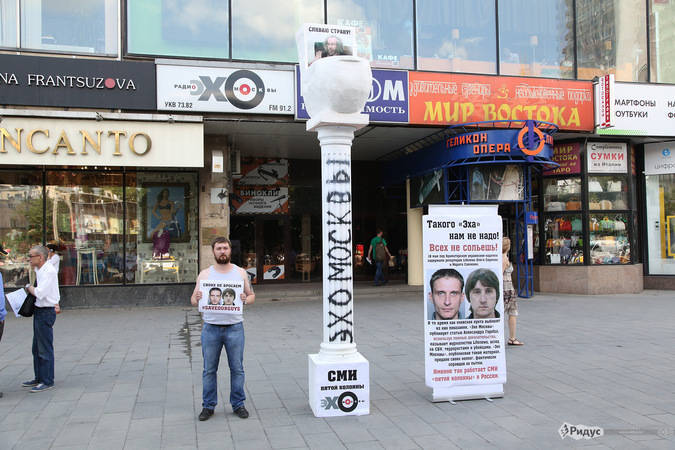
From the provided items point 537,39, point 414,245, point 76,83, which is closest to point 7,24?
point 76,83

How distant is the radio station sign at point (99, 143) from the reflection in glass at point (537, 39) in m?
8.02

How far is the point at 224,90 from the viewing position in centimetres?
1212

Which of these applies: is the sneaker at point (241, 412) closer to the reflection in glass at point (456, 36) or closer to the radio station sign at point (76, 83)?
the radio station sign at point (76, 83)

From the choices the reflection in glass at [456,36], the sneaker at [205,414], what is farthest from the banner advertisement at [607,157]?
the sneaker at [205,414]

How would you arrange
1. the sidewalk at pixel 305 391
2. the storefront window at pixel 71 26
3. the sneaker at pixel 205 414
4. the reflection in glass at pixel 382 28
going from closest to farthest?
the sidewalk at pixel 305 391 → the sneaker at pixel 205 414 → the storefront window at pixel 71 26 → the reflection in glass at pixel 382 28

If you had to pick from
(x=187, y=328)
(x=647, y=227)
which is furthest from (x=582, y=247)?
(x=187, y=328)

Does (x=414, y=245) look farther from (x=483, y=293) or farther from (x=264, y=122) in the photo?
(x=483, y=293)

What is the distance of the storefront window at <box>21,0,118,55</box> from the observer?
38.6 feet

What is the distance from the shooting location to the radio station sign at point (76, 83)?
1121 centimetres

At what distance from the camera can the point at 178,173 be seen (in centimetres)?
1362

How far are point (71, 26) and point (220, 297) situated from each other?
31.5 feet

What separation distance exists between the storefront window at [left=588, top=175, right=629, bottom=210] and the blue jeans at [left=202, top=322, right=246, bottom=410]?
12.7 meters

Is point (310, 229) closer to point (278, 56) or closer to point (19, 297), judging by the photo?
point (278, 56)

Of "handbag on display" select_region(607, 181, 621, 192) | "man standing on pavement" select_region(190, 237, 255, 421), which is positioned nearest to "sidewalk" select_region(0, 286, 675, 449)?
"man standing on pavement" select_region(190, 237, 255, 421)
